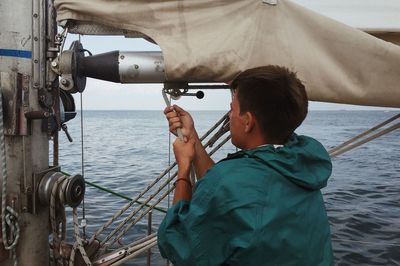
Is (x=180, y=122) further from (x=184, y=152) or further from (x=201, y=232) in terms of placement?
(x=201, y=232)

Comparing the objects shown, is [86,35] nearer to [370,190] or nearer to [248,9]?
[248,9]

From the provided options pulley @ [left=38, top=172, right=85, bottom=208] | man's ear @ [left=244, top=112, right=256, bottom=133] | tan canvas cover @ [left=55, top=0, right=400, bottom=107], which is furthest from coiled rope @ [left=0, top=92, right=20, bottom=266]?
man's ear @ [left=244, top=112, right=256, bottom=133]

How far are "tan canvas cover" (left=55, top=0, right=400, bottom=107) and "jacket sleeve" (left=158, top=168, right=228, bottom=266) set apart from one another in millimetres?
1190

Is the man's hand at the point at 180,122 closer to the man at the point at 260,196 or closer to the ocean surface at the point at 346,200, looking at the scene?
the man at the point at 260,196

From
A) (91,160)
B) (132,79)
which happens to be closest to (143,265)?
(132,79)

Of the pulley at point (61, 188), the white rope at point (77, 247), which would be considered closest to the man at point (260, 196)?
the pulley at point (61, 188)

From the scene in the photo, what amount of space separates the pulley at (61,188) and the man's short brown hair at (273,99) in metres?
1.68

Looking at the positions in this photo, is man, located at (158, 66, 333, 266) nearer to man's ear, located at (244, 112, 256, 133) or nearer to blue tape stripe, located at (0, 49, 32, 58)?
man's ear, located at (244, 112, 256, 133)

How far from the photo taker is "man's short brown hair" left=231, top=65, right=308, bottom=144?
1497 mm

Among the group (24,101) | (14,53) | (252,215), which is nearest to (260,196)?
(252,215)

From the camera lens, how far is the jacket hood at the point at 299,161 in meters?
1.44

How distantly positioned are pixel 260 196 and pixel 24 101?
1920mm

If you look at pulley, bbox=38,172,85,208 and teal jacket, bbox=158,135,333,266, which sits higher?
teal jacket, bbox=158,135,333,266

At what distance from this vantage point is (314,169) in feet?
5.08
